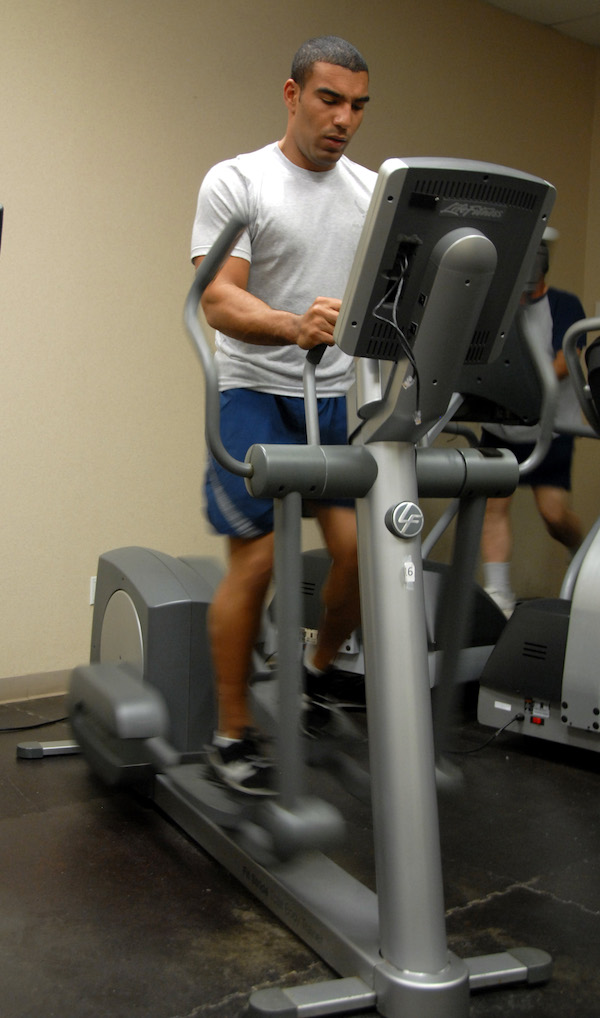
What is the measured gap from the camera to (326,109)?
6.82ft

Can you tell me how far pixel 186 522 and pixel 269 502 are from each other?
1873 millimetres

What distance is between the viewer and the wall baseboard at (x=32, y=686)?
11.5 feet

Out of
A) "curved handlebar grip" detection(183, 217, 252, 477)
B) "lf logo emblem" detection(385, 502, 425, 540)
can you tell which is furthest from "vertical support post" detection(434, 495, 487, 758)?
"curved handlebar grip" detection(183, 217, 252, 477)

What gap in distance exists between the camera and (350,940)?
5.61 feet

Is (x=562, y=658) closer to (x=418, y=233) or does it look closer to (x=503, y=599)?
(x=503, y=599)

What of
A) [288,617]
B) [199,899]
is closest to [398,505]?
[288,617]

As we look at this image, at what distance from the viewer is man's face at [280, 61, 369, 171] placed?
2055 millimetres

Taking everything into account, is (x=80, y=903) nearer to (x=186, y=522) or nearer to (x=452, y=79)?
(x=186, y=522)

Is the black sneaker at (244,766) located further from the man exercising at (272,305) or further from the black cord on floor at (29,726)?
the black cord on floor at (29,726)

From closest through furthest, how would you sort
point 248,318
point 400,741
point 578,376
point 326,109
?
point 400,741
point 248,318
point 326,109
point 578,376

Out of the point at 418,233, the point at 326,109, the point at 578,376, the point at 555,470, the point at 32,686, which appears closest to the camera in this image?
the point at 418,233

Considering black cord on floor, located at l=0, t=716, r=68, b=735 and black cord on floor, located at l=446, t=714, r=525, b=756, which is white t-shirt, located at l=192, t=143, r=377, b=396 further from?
black cord on floor, located at l=0, t=716, r=68, b=735

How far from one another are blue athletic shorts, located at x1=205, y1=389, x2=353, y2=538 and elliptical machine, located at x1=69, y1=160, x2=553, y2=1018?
1.44ft

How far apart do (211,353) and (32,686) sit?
2.22 meters
